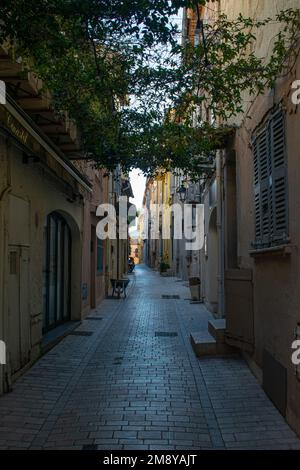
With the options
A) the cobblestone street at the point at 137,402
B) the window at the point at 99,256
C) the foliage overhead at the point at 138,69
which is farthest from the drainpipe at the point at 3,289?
the window at the point at 99,256

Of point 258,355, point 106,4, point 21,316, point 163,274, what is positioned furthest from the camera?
point 163,274

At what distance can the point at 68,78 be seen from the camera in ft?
22.3

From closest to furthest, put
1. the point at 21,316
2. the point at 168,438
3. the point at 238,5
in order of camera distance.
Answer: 1. the point at 168,438
2. the point at 21,316
3. the point at 238,5

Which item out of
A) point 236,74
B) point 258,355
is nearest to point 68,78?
point 236,74

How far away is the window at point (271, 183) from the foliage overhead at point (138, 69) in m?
0.54

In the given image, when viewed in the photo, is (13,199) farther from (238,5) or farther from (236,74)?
(238,5)

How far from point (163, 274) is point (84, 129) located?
2693 centimetres

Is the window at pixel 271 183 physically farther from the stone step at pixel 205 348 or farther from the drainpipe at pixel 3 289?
the drainpipe at pixel 3 289

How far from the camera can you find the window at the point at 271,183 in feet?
17.7

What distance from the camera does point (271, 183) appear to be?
230 inches

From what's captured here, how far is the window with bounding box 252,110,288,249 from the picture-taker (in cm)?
541

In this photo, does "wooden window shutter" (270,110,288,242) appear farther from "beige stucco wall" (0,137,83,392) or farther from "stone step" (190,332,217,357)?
"beige stucco wall" (0,137,83,392)

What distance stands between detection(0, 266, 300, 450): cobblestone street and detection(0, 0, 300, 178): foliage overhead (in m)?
3.40

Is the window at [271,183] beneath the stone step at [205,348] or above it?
above
